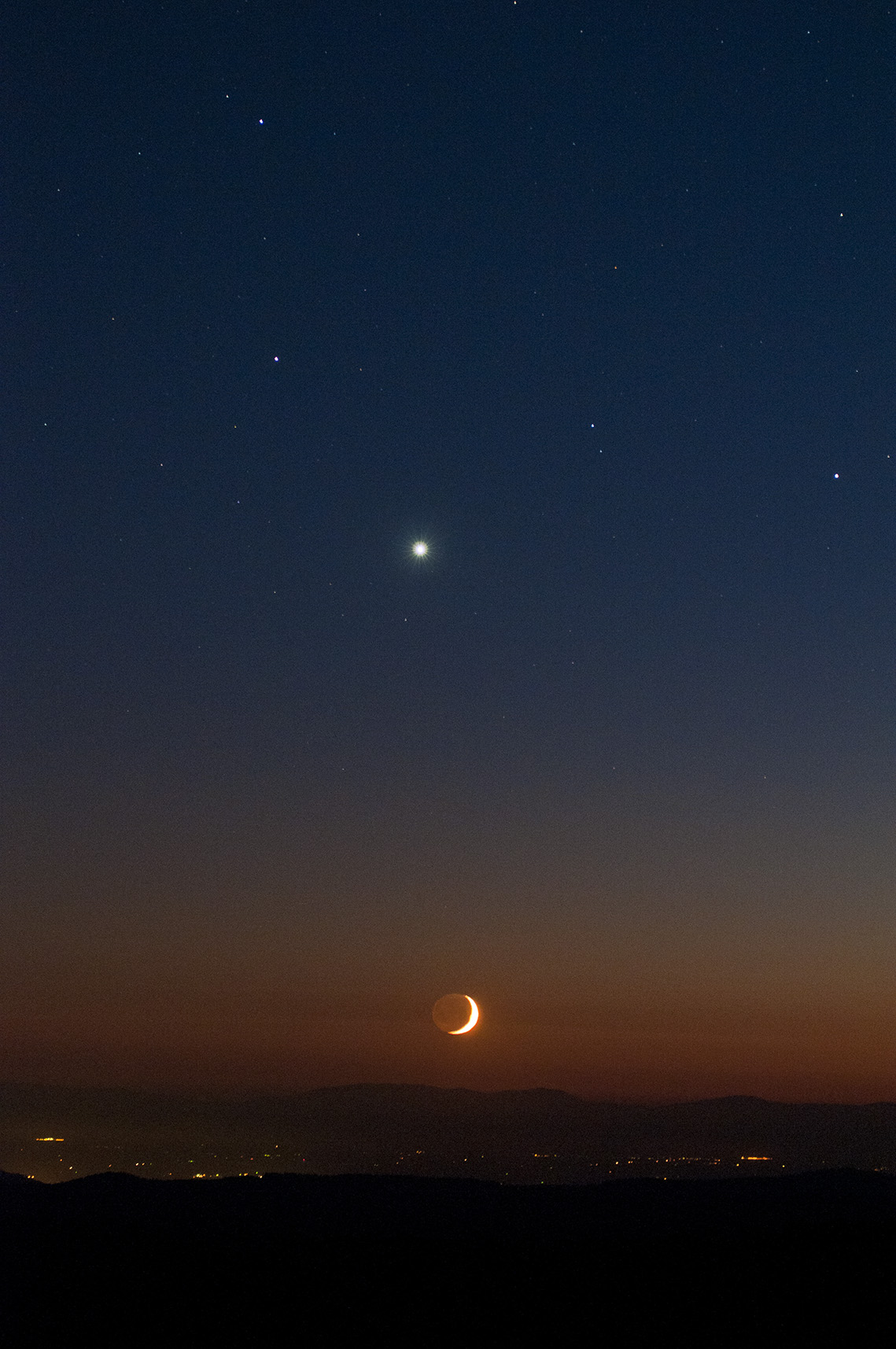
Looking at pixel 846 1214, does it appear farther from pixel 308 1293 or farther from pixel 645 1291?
pixel 308 1293

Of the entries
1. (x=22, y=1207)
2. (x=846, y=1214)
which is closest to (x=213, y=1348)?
(x=22, y=1207)

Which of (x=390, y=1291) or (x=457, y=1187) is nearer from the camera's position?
(x=390, y=1291)

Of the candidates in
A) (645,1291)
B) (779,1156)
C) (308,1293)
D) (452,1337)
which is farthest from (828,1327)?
(779,1156)

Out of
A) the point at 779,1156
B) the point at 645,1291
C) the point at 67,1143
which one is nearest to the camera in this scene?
the point at 645,1291

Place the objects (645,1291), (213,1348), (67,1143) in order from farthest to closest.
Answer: (67,1143), (645,1291), (213,1348)

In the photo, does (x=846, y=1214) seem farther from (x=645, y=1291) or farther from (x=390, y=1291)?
(x=390, y=1291)

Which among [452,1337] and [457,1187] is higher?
[457,1187]
